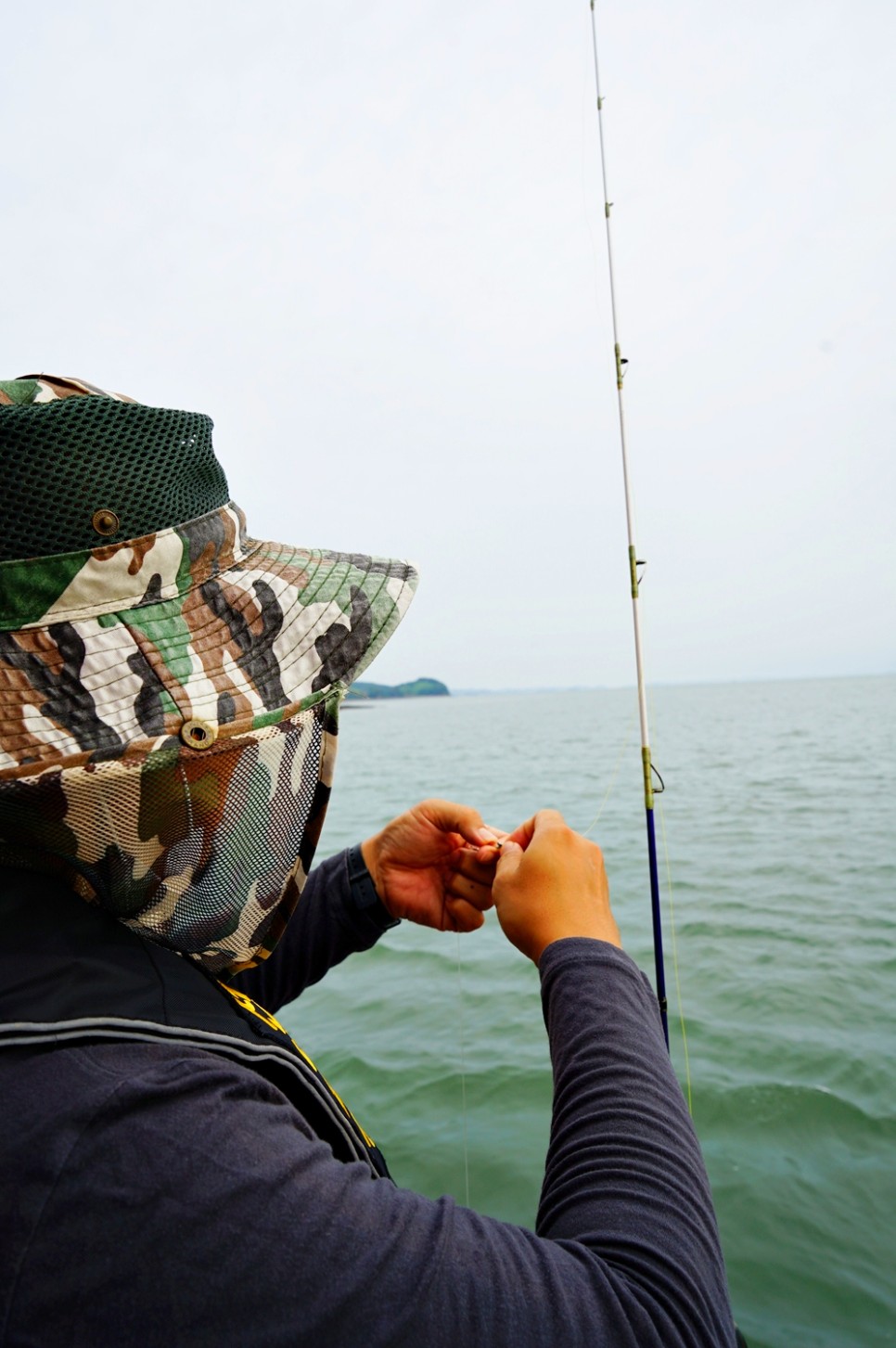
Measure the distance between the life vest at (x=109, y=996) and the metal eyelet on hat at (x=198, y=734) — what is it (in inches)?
11.5

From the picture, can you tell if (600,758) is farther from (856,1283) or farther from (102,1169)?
(102,1169)

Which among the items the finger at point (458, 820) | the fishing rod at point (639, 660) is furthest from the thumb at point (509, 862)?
the fishing rod at point (639, 660)

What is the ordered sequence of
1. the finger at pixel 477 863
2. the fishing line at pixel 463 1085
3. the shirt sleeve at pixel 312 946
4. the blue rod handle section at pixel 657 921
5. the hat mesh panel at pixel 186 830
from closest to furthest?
the hat mesh panel at pixel 186 830, the finger at pixel 477 863, the shirt sleeve at pixel 312 946, the blue rod handle section at pixel 657 921, the fishing line at pixel 463 1085

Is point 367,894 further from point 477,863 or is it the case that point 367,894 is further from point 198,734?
point 198,734

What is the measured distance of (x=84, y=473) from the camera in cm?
114

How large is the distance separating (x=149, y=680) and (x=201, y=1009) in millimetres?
446

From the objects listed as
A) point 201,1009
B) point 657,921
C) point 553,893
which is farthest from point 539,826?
point 657,921

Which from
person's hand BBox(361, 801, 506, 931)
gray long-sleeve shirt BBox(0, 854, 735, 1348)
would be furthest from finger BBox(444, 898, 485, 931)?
gray long-sleeve shirt BBox(0, 854, 735, 1348)

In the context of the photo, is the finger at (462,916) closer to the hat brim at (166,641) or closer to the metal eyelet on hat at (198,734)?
the hat brim at (166,641)

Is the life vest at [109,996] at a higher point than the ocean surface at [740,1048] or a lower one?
higher

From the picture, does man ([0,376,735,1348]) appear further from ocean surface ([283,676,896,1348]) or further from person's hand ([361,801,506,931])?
ocean surface ([283,676,896,1348])

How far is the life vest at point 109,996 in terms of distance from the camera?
3.23ft

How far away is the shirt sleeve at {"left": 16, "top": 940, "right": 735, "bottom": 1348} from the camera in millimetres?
892

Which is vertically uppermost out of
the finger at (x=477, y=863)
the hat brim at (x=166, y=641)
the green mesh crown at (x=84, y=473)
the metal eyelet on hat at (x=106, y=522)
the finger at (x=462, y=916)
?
the green mesh crown at (x=84, y=473)
